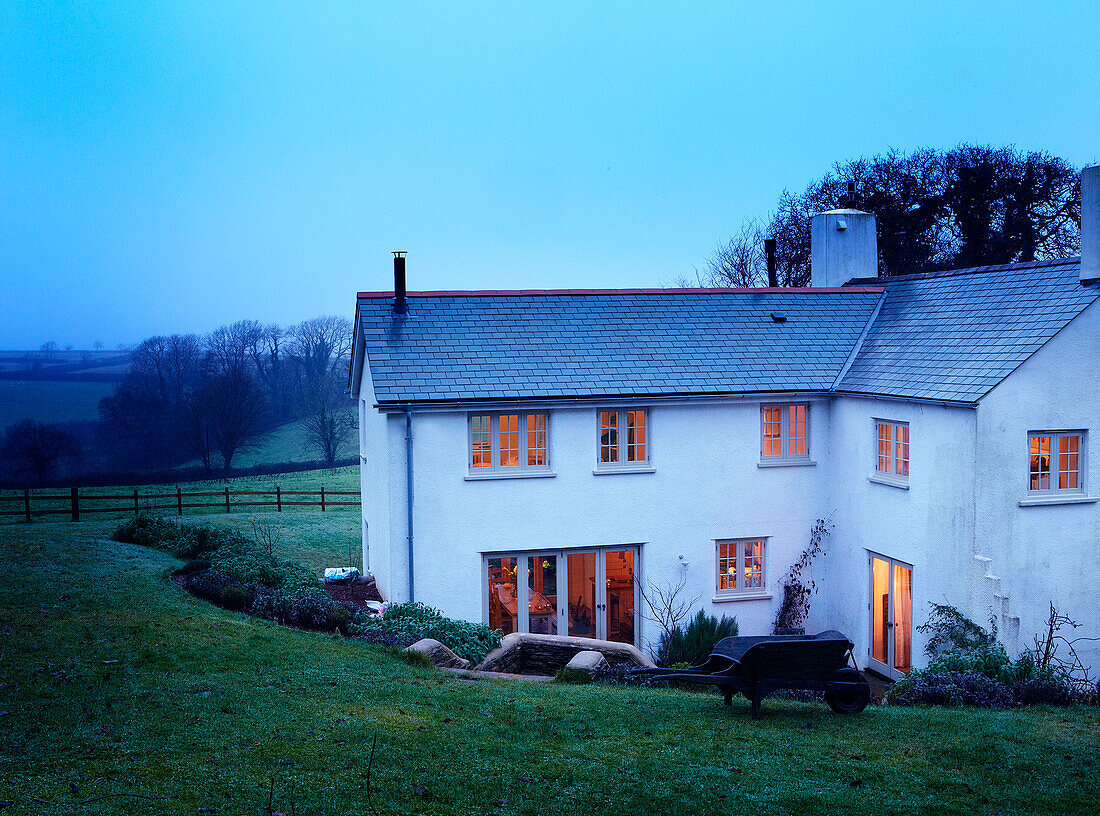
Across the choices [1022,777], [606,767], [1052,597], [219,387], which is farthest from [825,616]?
[219,387]

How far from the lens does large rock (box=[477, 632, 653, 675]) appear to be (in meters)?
13.5

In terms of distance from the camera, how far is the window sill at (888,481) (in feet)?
51.3

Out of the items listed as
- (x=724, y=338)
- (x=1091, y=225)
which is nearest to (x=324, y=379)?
(x=724, y=338)

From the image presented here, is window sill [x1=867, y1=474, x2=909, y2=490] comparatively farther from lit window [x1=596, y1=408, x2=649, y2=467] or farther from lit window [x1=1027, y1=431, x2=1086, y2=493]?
lit window [x1=596, y1=408, x2=649, y2=467]

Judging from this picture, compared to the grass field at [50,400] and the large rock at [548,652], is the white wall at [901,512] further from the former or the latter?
the grass field at [50,400]

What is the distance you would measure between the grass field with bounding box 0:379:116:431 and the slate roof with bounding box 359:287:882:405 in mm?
35064

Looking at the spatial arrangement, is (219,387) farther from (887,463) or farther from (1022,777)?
(1022,777)

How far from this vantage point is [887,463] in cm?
1652

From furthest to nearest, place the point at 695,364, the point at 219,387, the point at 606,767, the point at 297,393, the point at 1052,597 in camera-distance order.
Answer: the point at 297,393
the point at 219,387
the point at 695,364
the point at 1052,597
the point at 606,767

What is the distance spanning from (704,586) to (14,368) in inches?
1939

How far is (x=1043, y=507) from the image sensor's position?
14164mm

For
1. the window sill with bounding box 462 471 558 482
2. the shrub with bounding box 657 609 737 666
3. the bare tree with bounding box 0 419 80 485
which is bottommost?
the shrub with bounding box 657 609 737 666

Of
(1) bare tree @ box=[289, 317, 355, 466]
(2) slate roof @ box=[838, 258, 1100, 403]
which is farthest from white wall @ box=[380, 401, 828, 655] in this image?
(1) bare tree @ box=[289, 317, 355, 466]

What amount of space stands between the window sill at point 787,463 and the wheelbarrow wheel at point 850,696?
316 inches
